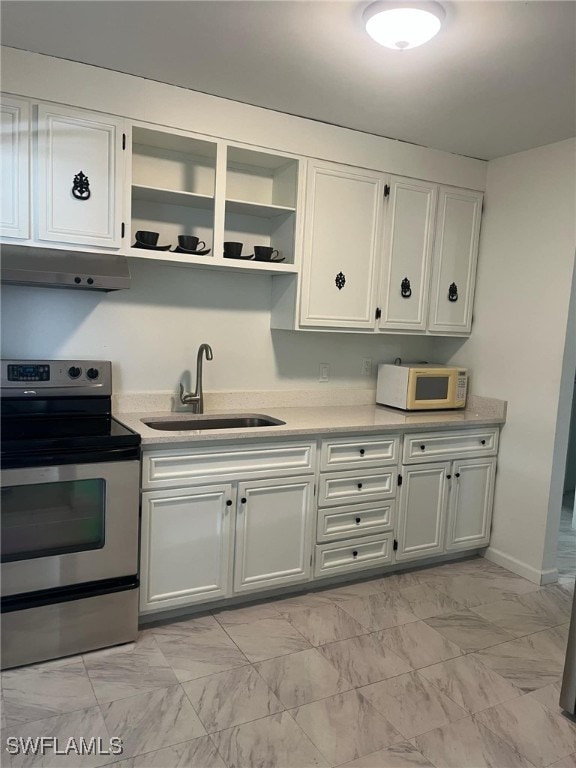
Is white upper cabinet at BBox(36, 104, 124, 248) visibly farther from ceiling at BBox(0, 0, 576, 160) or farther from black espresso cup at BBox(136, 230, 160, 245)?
ceiling at BBox(0, 0, 576, 160)

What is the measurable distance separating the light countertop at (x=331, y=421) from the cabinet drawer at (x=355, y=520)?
412 millimetres

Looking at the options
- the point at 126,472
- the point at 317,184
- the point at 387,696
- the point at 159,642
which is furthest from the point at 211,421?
the point at 387,696

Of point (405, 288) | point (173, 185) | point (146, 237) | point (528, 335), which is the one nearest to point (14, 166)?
point (146, 237)

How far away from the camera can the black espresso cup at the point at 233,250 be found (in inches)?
118

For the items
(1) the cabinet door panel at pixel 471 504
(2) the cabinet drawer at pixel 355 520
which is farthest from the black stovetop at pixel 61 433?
(1) the cabinet door panel at pixel 471 504

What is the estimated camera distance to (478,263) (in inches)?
146

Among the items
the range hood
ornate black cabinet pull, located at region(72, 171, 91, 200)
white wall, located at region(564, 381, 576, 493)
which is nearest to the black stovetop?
the range hood

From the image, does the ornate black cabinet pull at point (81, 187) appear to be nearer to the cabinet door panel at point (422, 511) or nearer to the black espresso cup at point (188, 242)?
the black espresso cup at point (188, 242)

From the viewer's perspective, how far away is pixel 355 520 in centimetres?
317

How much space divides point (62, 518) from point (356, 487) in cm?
147

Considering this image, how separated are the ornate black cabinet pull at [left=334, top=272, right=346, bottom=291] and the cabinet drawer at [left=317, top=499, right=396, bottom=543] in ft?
3.86

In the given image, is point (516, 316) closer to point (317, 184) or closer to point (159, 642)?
point (317, 184)

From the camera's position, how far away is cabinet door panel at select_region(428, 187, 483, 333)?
139 inches
